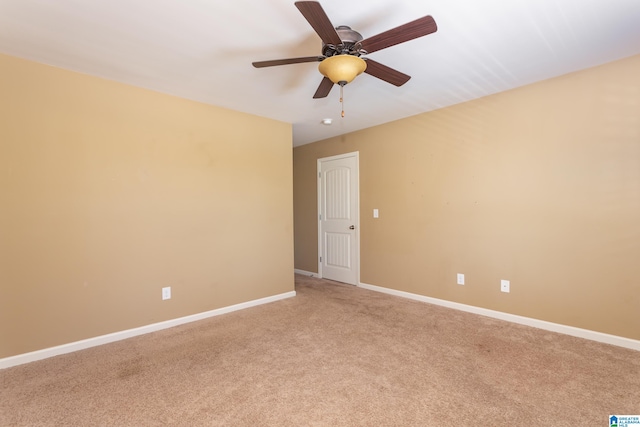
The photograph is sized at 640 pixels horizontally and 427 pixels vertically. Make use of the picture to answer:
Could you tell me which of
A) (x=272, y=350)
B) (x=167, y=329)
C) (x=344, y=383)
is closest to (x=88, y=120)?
(x=167, y=329)

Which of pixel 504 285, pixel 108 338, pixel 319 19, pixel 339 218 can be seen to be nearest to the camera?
pixel 319 19

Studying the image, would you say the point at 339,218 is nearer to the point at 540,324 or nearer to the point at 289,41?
the point at 540,324

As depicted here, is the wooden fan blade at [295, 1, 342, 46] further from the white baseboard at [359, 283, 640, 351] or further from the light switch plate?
the white baseboard at [359, 283, 640, 351]

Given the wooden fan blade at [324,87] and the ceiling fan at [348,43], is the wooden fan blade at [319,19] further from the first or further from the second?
the wooden fan blade at [324,87]

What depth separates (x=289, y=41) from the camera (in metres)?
2.16

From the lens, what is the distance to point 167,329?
301cm

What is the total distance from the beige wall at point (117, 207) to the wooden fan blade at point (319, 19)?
2.07m

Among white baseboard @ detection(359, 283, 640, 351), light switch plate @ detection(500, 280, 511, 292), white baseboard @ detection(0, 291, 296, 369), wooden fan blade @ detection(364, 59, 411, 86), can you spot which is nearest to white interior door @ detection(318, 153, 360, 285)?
white baseboard @ detection(359, 283, 640, 351)

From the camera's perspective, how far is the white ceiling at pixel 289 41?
1830 mm

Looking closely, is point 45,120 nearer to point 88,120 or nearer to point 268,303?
point 88,120

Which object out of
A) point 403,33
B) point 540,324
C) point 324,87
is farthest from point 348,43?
point 540,324

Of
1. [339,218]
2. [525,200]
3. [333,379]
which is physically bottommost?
[333,379]

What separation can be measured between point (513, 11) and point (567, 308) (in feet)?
8.13

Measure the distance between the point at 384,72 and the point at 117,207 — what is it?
2513 mm
